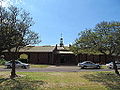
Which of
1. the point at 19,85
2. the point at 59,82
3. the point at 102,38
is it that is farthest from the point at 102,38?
the point at 19,85

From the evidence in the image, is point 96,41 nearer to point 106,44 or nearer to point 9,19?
point 106,44

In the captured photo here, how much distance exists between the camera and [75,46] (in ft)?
67.4

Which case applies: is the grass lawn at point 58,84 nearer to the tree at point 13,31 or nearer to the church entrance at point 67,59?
the tree at point 13,31

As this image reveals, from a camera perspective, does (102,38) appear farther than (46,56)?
No

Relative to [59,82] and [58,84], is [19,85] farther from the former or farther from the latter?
[59,82]

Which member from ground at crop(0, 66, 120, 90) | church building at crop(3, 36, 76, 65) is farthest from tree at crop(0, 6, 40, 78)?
church building at crop(3, 36, 76, 65)

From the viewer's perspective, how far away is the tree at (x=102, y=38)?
17.7 m

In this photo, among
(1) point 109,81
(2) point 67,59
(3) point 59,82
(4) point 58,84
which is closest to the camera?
(4) point 58,84

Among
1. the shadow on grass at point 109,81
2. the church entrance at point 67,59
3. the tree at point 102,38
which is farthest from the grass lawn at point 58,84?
the church entrance at point 67,59

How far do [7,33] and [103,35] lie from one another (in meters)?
10.5

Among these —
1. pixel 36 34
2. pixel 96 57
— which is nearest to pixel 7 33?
pixel 36 34

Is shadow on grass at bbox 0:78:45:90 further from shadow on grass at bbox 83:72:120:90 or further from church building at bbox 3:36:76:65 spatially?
church building at bbox 3:36:76:65

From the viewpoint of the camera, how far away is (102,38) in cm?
1811

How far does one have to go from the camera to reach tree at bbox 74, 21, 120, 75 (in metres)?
17.7
